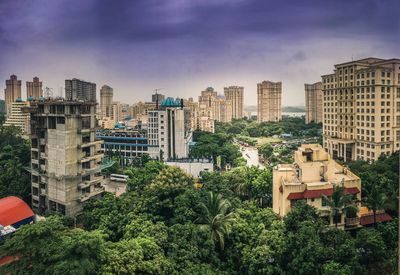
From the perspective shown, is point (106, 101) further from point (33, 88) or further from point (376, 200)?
point (376, 200)

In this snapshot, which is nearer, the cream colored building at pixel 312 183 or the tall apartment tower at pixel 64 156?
the cream colored building at pixel 312 183

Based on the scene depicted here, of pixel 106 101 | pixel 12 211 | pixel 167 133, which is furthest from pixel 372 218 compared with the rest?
pixel 106 101

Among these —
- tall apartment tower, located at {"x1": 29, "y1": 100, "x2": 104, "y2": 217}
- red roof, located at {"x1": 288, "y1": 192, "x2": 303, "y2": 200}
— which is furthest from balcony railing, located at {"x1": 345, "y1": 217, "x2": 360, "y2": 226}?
tall apartment tower, located at {"x1": 29, "y1": 100, "x2": 104, "y2": 217}

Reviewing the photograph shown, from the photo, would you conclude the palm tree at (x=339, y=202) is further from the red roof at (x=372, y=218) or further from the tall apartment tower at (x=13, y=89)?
the tall apartment tower at (x=13, y=89)

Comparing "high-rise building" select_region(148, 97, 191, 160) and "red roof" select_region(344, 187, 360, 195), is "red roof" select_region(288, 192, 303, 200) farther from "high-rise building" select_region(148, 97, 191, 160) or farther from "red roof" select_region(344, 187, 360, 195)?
"high-rise building" select_region(148, 97, 191, 160)

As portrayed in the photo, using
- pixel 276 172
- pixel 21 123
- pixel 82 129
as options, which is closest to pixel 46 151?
pixel 82 129

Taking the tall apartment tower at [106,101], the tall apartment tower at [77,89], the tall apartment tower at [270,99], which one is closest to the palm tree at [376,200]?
the tall apartment tower at [77,89]
